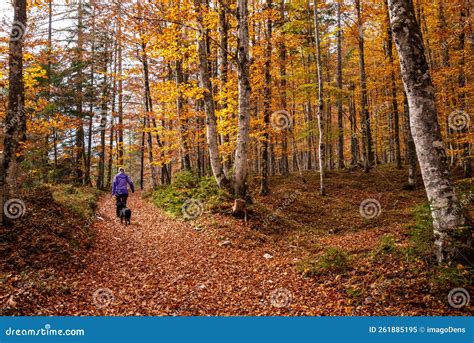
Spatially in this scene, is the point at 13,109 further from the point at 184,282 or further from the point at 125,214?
the point at 125,214

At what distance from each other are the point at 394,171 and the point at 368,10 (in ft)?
34.0

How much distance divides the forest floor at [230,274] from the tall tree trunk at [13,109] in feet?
4.77

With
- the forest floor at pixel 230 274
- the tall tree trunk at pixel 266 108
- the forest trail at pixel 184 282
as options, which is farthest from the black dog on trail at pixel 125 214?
the tall tree trunk at pixel 266 108

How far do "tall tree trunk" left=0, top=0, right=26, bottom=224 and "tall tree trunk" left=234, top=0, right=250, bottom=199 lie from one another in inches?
258

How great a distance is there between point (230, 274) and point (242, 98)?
659 centimetres

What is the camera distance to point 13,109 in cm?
761

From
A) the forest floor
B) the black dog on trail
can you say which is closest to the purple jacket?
the black dog on trail

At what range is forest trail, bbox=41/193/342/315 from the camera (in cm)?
574

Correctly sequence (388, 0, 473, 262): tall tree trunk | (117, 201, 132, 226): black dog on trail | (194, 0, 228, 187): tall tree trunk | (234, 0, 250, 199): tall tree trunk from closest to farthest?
1. (388, 0, 473, 262): tall tree trunk
2. (234, 0, 250, 199): tall tree trunk
3. (117, 201, 132, 226): black dog on trail
4. (194, 0, 228, 187): tall tree trunk

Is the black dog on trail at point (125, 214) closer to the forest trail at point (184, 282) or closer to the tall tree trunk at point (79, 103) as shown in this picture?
the forest trail at point (184, 282)

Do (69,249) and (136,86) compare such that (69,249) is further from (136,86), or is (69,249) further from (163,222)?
(136,86)

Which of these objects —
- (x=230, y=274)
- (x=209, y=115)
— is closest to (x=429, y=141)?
(x=230, y=274)

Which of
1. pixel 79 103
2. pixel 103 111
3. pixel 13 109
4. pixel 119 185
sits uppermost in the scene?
pixel 103 111

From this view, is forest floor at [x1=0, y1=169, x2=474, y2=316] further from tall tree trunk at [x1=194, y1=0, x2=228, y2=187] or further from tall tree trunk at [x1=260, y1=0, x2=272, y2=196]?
tall tree trunk at [x1=260, y1=0, x2=272, y2=196]
